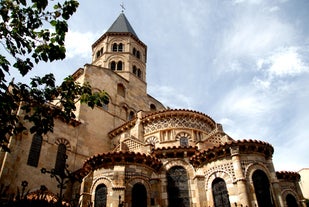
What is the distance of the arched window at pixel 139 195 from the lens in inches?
515

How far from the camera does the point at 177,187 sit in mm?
14375

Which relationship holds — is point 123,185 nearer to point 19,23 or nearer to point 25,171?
point 25,171

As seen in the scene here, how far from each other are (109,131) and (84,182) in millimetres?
9247

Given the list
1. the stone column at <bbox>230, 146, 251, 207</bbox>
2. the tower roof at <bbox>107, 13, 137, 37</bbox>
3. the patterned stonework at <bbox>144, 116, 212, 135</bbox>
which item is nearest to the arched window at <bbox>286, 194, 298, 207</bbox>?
the stone column at <bbox>230, 146, 251, 207</bbox>

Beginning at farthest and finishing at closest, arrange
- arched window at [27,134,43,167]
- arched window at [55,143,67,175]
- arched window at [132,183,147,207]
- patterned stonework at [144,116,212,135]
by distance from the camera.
Answer: 1. patterned stonework at [144,116,212,135]
2. arched window at [55,143,67,175]
3. arched window at [27,134,43,167]
4. arched window at [132,183,147,207]

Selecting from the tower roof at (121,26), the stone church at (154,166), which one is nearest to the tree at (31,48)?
the stone church at (154,166)

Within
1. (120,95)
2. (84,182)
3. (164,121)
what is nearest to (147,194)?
(84,182)

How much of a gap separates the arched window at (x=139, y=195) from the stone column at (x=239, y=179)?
4.50m

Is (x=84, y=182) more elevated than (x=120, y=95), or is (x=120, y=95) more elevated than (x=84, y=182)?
(x=120, y=95)

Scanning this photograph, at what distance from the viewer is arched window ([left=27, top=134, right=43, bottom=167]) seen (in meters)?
16.3

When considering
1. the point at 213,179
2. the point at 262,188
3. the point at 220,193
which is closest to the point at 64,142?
the point at 213,179

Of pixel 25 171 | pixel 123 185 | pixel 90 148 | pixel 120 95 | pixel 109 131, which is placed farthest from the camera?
pixel 120 95

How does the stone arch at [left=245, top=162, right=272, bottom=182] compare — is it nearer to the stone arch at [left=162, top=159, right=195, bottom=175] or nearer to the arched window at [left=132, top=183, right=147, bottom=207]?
the stone arch at [left=162, top=159, right=195, bottom=175]

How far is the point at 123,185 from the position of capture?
42.7 feet
